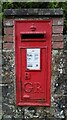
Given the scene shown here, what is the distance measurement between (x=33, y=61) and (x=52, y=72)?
347mm

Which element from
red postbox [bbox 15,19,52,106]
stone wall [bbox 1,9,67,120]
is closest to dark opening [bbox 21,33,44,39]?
red postbox [bbox 15,19,52,106]

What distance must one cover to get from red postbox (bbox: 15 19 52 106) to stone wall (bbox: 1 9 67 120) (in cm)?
8

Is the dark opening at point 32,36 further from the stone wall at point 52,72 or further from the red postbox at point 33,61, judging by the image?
the stone wall at point 52,72

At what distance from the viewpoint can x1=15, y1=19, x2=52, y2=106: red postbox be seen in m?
3.92

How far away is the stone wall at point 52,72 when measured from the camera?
393 cm

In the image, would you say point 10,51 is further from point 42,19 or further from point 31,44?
point 42,19

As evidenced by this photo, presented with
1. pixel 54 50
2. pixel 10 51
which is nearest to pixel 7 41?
pixel 10 51

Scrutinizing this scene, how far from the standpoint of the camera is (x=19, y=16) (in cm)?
396

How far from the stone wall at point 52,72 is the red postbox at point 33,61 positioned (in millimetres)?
79

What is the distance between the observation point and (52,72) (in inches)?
162

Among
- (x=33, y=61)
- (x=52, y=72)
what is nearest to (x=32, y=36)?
(x=33, y=61)

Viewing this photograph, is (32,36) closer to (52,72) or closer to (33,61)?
(33,61)

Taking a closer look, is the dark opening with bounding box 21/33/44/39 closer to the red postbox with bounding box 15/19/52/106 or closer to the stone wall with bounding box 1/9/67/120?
the red postbox with bounding box 15/19/52/106

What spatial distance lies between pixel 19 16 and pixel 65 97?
1386mm
